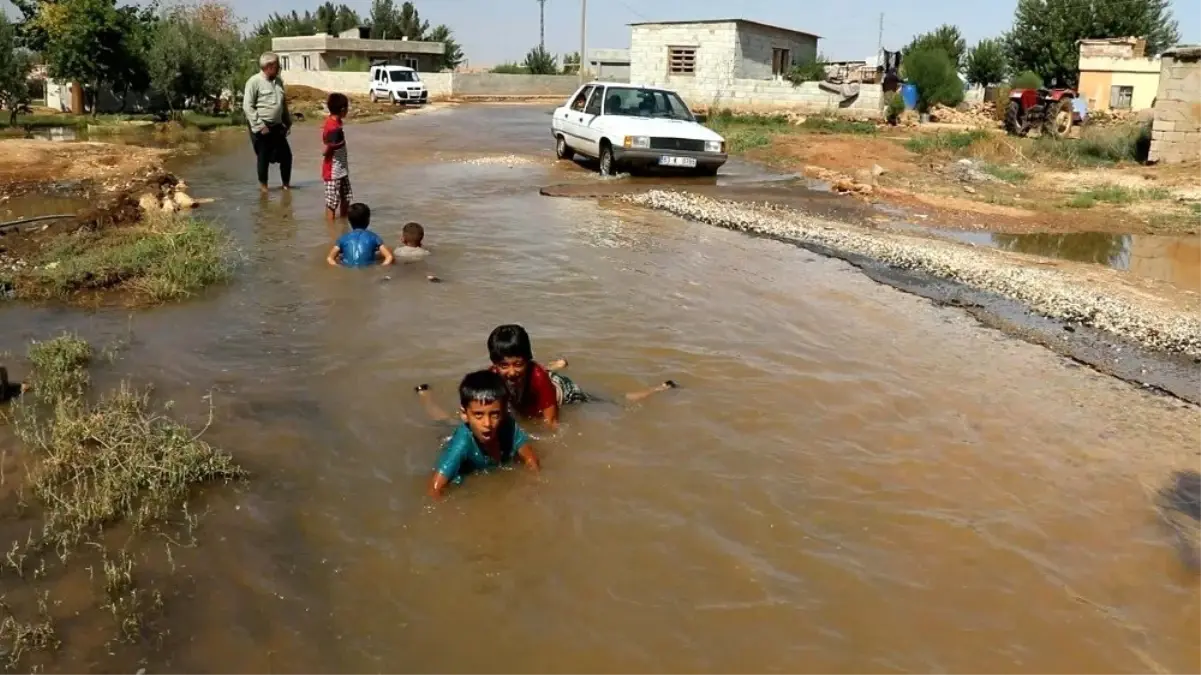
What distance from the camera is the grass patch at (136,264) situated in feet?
23.2

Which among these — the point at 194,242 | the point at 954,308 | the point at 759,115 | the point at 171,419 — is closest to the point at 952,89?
the point at 759,115

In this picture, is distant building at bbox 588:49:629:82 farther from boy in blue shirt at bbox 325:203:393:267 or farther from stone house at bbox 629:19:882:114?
boy in blue shirt at bbox 325:203:393:267

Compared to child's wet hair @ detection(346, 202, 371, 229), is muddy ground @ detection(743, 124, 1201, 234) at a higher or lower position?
higher

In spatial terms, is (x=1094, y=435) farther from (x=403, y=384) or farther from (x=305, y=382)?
(x=305, y=382)

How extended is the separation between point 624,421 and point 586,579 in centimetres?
168

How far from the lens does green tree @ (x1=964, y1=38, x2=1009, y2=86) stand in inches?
1748

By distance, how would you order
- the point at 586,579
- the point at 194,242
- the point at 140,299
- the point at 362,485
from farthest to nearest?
the point at 194,242, the point at 140,299, the point at 362,485, the point at 586,579

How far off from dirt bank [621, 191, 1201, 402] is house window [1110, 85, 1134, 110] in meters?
26.1

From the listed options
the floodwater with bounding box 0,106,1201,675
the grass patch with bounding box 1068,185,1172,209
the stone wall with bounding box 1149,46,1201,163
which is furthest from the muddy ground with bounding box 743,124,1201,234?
the floodwater with bounding box 0,106,1201,675

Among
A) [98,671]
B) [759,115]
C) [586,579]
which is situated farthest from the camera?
[759,115]

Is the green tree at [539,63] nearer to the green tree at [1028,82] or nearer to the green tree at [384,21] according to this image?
the green tree at [384,21]

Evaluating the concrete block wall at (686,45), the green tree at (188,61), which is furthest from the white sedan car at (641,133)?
the concrete block wall at (686,45)

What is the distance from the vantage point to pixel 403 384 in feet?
18.6

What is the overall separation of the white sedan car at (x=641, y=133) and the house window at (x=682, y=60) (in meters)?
20.4
